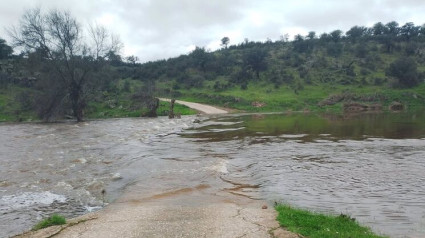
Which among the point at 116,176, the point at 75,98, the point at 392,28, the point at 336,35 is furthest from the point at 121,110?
the point at 392,28

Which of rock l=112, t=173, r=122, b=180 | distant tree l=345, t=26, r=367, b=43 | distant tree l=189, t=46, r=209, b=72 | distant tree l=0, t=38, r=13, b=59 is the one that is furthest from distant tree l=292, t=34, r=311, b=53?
rock l=112, t=173, r=122, b=180

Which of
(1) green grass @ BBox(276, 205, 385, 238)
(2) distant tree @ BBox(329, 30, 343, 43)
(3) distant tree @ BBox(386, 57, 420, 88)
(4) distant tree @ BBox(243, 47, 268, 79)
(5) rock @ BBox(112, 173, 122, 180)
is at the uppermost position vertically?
(2) distant tree @ BBox(329, 30, 343, 43)

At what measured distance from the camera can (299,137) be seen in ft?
75.5

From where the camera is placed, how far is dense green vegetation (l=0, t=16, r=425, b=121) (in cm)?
3984

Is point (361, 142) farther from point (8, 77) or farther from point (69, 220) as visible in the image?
point (8, 77)

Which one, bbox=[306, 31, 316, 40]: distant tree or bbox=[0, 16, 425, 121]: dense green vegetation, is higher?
bbox=[306, 31, 316, 40]: distant tree

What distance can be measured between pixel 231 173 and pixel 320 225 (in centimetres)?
639

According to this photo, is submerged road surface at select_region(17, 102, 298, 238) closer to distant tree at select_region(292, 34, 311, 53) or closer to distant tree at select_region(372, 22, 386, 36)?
distant tree at select_region(292, 34, 311, 53)

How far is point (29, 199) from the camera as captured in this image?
1042 cm

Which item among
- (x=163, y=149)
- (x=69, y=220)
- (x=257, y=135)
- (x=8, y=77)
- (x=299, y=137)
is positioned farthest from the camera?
(x=8, y=77)

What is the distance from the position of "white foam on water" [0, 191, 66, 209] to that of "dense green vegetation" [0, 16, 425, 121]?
1146 inches

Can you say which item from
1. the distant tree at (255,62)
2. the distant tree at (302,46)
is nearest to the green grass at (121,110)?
the distant tree at (255,62)

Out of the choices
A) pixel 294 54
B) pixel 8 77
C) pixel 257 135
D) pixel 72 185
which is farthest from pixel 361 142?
pixel 294 54

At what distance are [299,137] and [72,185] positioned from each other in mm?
14880
